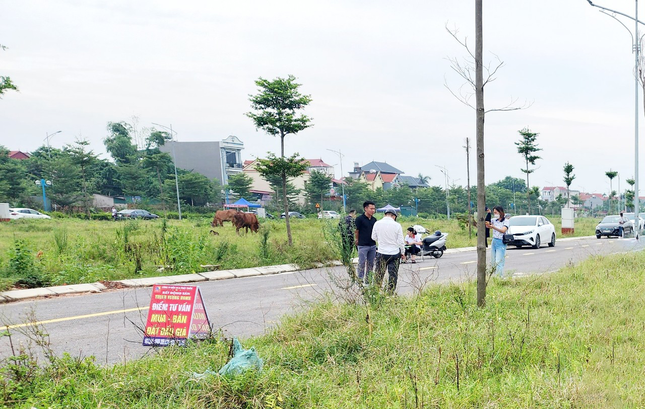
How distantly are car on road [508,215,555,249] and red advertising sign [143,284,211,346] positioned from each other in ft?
61.1

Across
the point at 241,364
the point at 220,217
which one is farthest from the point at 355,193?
the point at 241,364

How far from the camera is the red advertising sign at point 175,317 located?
5184 millimetres

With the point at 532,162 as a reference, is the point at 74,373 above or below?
below

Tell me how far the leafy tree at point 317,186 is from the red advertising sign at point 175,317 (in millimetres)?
53723

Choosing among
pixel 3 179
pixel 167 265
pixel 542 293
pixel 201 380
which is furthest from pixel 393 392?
pixel 3 179

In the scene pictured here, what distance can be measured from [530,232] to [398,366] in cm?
1925

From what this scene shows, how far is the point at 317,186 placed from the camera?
6131 cm

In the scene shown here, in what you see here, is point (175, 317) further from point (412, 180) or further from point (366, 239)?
point (412, 180)

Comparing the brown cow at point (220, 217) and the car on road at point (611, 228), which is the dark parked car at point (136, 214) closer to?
the brown cow at point (220, 217)

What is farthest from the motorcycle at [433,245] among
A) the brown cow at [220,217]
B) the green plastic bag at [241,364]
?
the brown cow at [220,217]

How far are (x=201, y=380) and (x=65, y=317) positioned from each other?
5.22 metres

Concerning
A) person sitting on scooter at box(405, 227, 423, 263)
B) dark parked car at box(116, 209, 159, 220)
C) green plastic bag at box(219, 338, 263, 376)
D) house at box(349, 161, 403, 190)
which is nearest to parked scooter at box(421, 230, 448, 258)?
person sitting on scooter at box(405, 227, 423, 263)

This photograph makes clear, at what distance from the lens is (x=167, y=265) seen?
13.7m

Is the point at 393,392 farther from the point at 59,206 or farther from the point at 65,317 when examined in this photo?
the point at 59,206
